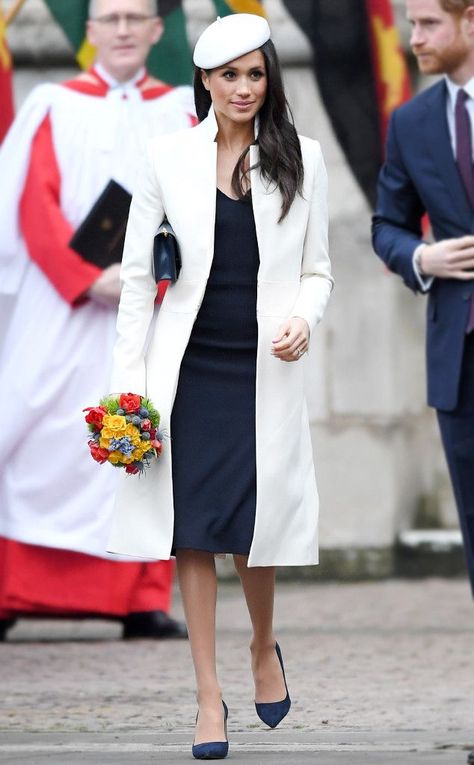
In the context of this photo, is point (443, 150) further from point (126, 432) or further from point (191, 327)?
point (126, 432)

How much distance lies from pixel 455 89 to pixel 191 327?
3.72 feet

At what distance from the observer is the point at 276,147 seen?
478 cm

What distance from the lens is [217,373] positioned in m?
4.80

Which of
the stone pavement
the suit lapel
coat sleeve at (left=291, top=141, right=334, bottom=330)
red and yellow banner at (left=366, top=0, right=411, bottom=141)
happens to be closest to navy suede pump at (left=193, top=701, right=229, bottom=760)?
the stone pavement

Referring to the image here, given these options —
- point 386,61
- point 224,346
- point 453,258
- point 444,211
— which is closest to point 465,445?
point 453,258

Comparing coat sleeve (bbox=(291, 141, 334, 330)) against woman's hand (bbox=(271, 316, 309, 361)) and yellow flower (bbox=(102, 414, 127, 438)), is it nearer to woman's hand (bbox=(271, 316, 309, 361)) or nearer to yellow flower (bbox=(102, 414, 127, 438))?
woman's hand (bbox=(271, 316, 309, 361))

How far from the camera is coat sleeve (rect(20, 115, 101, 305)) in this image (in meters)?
7.25

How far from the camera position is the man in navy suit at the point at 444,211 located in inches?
204

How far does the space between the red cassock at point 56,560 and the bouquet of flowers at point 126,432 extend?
8.44 ft

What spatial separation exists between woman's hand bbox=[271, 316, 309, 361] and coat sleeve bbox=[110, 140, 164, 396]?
1.14ft

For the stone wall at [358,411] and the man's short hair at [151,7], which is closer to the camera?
the man's short hair at [151,7]

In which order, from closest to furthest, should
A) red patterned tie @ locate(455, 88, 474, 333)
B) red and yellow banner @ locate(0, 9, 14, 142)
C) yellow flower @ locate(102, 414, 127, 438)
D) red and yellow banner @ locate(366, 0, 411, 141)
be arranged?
yellow flower @ locate(102, 414, 127, 438), red patterned tie @ locate(455, 88, 474, 333), red and yellow banner @ locate(0, 9, 14, 142), red and yellow banner @ locate(366, 0, 411, 141)

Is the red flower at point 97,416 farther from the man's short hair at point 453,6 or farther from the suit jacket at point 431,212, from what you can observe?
the man's short hair at point 453,6

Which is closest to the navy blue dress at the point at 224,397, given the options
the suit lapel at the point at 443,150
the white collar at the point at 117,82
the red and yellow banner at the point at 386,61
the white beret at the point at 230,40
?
the white beret at the point at 230,40
